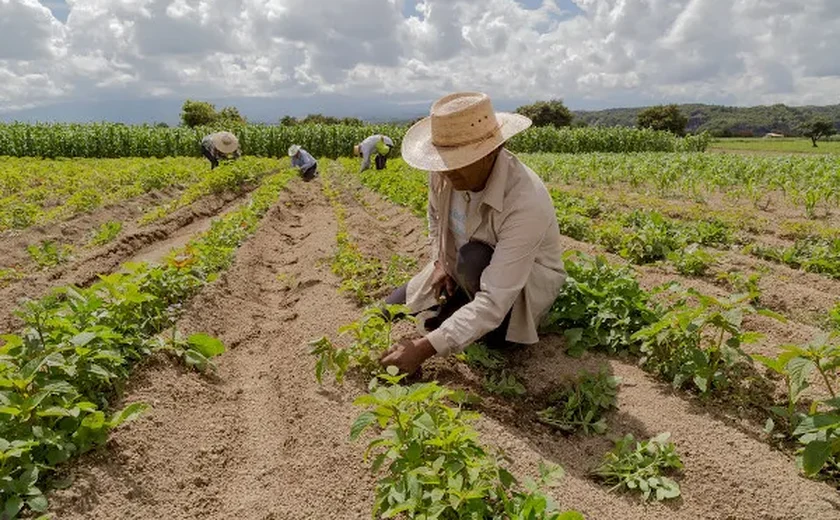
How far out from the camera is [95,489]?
2.25m

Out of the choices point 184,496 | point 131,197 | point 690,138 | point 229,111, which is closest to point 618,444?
point 184,496

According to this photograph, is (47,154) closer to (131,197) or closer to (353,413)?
(131,197)

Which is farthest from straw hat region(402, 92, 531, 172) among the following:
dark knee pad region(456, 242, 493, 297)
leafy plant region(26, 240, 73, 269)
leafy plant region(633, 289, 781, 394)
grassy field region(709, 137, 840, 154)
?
grassy field region(709, 137, 840, 154)

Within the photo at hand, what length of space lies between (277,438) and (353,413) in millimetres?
403

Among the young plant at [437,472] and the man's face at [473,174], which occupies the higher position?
the man's face at [473,174]

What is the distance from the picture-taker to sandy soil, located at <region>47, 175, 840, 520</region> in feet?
7.39

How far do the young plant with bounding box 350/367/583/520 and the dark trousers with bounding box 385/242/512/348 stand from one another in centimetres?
124

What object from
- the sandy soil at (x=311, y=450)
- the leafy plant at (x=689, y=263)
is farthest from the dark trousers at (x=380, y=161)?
the sandy soil at (x=311, y=450)

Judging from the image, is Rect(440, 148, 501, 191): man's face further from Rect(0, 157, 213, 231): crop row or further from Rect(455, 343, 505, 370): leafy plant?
Rect(0, 157, 213, 231): crop row

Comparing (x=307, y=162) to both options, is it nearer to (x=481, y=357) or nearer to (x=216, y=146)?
(x=216, y=146)

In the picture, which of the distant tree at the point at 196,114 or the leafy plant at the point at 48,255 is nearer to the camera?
the leafy plant at the point at 48,255

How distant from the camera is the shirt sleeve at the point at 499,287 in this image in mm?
2736

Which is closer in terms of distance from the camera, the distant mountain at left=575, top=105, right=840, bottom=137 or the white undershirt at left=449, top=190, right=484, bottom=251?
the white undershirt at left=449, top=190, right=484, bottom=251

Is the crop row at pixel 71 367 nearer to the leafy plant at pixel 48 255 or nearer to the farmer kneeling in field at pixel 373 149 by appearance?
the leafy plant at pixel 48 255
